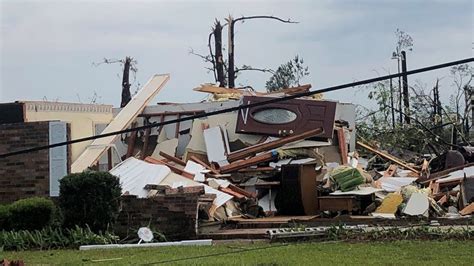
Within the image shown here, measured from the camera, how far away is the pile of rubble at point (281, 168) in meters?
14.3

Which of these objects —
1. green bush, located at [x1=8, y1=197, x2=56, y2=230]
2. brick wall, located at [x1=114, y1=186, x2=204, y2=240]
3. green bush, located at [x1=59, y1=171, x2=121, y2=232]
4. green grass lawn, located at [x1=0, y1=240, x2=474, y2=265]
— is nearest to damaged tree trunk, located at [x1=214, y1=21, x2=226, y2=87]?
brick wall, located at [x1=114, y1=186, x2=204, y2=240]

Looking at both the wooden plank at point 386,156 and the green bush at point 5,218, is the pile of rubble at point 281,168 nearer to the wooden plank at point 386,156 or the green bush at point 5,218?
the wooden plank at point 386,156

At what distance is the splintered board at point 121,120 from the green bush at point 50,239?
4.84 meters

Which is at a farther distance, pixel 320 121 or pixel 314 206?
pixel 320 121

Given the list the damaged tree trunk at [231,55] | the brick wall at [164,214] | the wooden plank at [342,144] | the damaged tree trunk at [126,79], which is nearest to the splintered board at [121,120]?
the brick wall at [164,214]

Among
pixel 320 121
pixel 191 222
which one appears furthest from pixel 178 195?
pixel 320 121

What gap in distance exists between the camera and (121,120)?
19031 mm

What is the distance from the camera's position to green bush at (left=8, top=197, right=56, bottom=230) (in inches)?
471

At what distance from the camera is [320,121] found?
18.1m

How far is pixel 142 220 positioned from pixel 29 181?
2.39m

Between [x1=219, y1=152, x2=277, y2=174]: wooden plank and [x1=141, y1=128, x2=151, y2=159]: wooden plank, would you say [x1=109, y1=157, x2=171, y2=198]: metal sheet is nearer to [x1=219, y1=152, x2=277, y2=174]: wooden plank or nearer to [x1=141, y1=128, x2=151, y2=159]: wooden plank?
[x1=219, y1=152, x2=277, y2=174]: wooden plank

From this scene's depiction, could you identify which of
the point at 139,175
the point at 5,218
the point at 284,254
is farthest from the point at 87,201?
the point at 284,254

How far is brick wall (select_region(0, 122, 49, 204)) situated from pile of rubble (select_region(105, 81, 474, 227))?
65.0 inches

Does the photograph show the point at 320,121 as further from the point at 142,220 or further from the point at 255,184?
the point at 142,220
